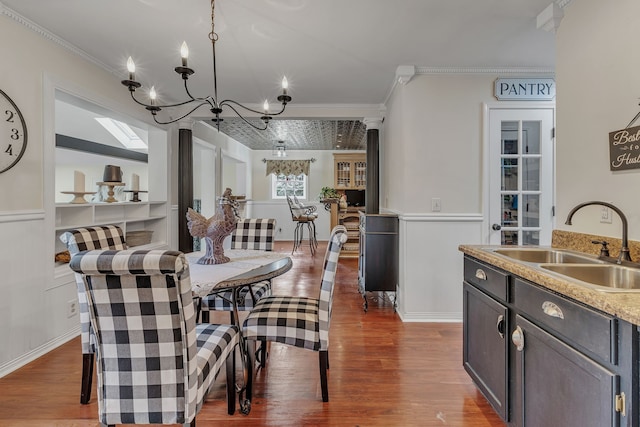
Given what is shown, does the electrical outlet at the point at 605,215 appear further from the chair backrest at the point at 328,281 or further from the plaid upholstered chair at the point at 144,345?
the plaid upholstered chair at the point at 144,345

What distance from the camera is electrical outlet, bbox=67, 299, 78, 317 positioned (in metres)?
2.79

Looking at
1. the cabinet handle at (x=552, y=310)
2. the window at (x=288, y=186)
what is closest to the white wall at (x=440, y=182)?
the cabinet handle at (x=552, y=310)

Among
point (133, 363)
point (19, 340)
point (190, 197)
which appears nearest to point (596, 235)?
point (133, 363)

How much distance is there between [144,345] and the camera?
1252 mm

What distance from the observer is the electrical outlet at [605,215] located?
173cm

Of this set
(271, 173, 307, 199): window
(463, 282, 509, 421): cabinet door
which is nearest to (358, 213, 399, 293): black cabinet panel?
(463, 282, 509, 421): cabinet door

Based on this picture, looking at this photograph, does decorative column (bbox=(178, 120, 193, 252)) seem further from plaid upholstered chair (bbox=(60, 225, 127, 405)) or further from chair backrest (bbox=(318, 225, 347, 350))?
chair backrest (bbox=(318, 225, 347, 350))

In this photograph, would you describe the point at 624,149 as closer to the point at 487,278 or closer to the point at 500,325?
the point at 487,278

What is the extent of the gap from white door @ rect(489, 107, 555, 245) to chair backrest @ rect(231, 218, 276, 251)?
2135 mm

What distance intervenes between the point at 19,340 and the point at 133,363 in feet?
5.88

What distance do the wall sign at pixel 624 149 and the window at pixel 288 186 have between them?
753cm

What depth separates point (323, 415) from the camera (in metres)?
1.82

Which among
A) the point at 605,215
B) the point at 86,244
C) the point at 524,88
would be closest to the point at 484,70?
the point at 524,88

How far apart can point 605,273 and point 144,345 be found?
201 cm
